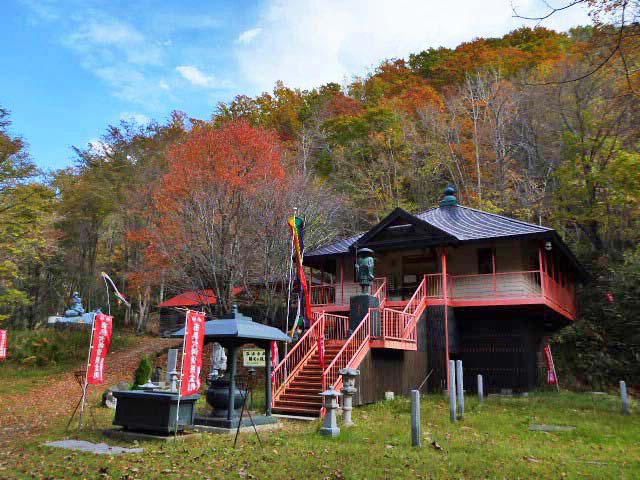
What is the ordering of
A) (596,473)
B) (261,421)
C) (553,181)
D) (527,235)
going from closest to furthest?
(596,473)
(261,421)
(527,235)
(553,181)

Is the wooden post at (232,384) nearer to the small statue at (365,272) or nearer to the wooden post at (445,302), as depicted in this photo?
the small statue at (365,272)

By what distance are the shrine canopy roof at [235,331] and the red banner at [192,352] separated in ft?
3.54

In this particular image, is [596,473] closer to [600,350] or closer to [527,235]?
[527,235]

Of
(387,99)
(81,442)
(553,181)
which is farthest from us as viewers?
(387,99)

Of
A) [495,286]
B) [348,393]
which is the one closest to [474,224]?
[495,286]

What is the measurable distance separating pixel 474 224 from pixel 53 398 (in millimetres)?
16873

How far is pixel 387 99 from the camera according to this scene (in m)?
→ 38.1

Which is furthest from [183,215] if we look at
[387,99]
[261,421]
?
[387,99]

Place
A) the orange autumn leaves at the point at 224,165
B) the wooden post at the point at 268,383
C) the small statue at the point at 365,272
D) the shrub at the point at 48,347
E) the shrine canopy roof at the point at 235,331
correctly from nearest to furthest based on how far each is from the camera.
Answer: the shrine canopy roof at the point at 235,331, the wooden post at the point at 268,383, the small statue at the point at 365,272, the orange autumn leaves at the point at 224,165, the shrub at the point at 48,347

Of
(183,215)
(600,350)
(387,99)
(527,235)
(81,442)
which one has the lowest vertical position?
(81,442)

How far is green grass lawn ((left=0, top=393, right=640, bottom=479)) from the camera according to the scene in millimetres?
7367

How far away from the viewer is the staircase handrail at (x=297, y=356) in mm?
14953

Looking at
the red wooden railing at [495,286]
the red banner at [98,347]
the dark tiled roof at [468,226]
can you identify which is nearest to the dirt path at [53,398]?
the red banner at [98,347]

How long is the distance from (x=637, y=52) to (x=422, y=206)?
23.2m
